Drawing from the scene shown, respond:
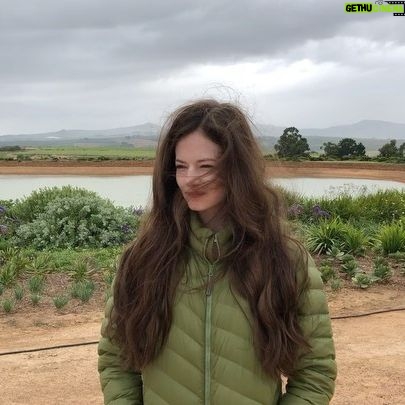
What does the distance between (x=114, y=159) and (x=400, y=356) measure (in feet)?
109

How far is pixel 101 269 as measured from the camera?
7.43 meters

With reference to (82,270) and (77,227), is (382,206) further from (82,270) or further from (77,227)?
(82,270)

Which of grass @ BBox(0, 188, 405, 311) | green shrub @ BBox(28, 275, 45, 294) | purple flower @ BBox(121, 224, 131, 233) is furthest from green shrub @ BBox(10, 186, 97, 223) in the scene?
green shrub @ BBox(28, 275, 45, 294)

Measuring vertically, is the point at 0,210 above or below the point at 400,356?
above

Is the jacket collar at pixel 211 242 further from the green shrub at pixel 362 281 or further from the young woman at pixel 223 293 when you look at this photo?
the green shrub at pixel 362 281

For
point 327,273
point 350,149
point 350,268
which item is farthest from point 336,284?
point 350,149

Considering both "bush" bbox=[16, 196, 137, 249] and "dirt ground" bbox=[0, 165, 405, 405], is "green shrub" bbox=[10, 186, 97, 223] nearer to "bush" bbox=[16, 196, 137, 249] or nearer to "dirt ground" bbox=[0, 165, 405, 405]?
"bush" bbox=[16, 196, 137, 249]

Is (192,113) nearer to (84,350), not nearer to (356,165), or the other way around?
(84,350)

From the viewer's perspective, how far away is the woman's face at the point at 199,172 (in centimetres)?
175

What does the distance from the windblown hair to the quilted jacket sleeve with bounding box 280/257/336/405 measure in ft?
0.10

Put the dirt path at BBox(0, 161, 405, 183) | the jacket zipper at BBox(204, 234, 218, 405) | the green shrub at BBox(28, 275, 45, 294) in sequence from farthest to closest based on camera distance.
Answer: the dirt path at BBox(0, 161, 405, 183) < the green shrub at BBox(28, 275, 45, 294) < the jacket zipper at BBox(204, 234, 218, 405)

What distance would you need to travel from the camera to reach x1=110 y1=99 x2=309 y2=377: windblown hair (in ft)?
5.66

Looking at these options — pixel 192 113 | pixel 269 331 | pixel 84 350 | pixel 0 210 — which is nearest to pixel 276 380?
pixel 269 331

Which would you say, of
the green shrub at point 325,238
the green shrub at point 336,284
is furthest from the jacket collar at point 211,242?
the green shrub at point 325,238
